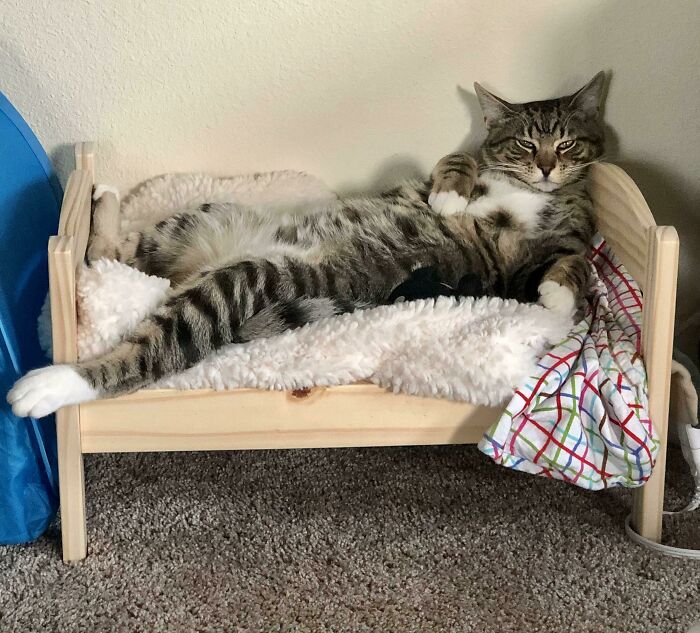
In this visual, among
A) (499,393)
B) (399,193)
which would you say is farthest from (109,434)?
(399,193)

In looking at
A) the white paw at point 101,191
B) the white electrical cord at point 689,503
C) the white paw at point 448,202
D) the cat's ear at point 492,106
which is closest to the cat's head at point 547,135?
the cat's ear at point 492,106

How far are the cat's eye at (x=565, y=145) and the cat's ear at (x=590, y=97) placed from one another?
0.08m

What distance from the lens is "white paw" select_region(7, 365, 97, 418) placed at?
1.29 meters

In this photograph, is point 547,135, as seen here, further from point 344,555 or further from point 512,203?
point 344,555

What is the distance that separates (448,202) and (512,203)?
0.17m

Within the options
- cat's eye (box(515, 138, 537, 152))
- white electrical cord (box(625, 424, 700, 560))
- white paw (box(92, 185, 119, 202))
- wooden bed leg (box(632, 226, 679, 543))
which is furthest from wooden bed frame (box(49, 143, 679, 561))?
cat's eye (box(515, 138, 537, 152))

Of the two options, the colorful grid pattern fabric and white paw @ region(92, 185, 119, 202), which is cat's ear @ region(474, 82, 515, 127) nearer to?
the colorful grid pattern fabric

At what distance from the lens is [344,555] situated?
149 cm

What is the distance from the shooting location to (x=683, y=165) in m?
1.88

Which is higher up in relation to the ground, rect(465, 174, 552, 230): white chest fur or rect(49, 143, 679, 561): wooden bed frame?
rect(465, 174, 552, 230): white chest fur

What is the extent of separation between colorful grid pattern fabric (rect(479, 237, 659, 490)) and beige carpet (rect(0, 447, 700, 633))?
20 centimetres

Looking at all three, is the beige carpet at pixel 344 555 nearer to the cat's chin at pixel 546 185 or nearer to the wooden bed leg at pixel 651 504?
the wooden bed leg at pixel 651 504

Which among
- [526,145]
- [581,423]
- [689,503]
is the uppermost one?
[526,145]

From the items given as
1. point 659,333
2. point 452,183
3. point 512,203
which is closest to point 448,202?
point 452,183
